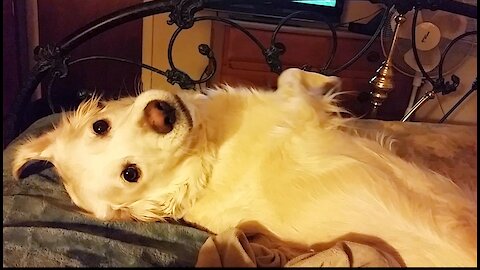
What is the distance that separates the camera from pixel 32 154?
53.5 inches

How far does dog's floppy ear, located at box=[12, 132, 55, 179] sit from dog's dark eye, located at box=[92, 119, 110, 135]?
16cm

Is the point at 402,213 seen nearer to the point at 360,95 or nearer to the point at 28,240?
the point at 28,240

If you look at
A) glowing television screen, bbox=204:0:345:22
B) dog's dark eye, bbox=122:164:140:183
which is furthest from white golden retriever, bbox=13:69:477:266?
glowing television screen, bbox=204:0:345:22

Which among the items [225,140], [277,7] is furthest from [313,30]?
[225,140]

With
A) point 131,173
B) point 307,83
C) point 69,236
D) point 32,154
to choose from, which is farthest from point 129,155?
point 307,83

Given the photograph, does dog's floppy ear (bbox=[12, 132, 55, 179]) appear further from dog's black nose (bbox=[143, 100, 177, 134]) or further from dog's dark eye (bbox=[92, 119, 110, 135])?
dog's black nose (bbox=[143, 100, 177, 134])

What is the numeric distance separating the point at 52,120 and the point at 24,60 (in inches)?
34.6

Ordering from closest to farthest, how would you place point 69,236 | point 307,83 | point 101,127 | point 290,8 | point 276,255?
point 276,255 → point 69,236 → point 101,127 → point 307,83 → point 290,8

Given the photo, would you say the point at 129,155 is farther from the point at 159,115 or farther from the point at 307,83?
the point at 307,83

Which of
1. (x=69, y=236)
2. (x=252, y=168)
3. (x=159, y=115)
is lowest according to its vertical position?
(x=69, y=236)

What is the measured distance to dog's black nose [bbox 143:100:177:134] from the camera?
3.85 feet

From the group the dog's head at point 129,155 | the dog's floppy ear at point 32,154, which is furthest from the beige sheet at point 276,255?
the dog's floppy ear at point 32,154

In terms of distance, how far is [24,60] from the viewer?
2.40m

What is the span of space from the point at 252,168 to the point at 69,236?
403 mm
